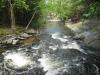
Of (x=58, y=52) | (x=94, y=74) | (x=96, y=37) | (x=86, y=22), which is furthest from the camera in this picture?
(x=86, y=22)

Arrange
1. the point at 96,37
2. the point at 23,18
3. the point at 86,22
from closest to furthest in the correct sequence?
the point at 96,37
the point at 86,22
the point at 23,18

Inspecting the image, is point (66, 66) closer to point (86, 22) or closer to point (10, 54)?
point (10, 54)

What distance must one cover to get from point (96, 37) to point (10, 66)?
8.75 m

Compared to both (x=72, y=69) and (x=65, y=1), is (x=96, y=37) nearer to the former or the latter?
(x=72, y=69)

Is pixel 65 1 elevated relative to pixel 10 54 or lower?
elevated

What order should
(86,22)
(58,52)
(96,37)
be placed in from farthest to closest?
(86,22), (96,37), (58,52)

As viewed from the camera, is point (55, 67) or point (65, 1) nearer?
point (55, 67)

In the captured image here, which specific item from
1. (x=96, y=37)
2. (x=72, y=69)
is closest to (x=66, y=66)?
(x=72, y=69)

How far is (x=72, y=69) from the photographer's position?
11039mm

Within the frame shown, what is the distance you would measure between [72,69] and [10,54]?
5.21 metres

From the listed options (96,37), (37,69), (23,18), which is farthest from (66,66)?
(23,18)

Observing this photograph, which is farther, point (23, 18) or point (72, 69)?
point (23, 18)

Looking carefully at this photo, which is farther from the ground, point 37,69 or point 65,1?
point 65,1

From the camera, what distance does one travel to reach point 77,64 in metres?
11.8
